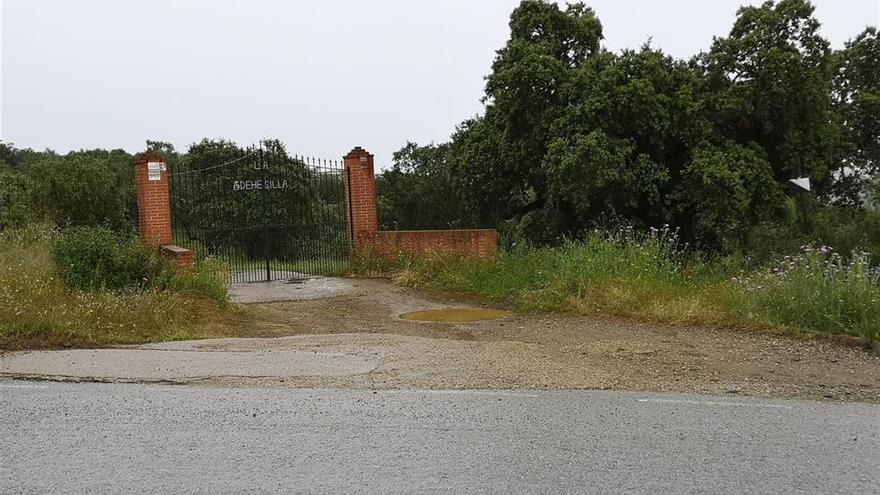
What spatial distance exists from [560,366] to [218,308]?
18.8 ft

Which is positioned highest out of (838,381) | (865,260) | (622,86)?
(622,86)

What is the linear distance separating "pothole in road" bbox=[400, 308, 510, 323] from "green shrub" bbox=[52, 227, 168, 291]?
12.6 feet

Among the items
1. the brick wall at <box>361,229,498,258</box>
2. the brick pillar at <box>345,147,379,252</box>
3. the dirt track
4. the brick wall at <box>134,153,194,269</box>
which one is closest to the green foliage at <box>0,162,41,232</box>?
the brick wall at <box>134,153,194,269</box>

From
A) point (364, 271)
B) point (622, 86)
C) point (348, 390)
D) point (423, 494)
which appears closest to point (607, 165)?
point (622, 86)

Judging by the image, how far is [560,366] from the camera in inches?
281

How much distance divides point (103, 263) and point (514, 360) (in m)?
6.23

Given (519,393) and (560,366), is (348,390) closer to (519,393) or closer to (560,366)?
(519,393)

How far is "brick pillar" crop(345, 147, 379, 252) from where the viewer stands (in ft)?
56.1

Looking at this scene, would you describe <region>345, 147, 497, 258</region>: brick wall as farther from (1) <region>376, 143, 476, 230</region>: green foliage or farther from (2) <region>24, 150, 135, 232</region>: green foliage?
(1) <region>376, 143, 476, 230</region>: green foliage

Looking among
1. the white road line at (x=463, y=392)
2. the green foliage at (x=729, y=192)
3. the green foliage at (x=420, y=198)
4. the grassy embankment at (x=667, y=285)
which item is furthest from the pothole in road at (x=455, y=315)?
the green foliage at (x=420, y=198)

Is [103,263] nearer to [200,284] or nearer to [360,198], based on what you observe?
[200,284]

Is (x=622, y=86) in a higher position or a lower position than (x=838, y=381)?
higher

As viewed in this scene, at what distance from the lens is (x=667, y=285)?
36.0 feet

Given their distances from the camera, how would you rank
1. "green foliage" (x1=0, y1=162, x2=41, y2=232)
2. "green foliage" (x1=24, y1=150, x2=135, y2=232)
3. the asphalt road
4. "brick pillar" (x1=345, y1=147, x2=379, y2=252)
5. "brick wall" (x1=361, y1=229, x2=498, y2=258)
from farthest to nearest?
"green foliage" (x1=24, y1=150, x2=135, y2=232) → "green foliage" (x1=0, y1=162, x2=41, y2=232) → "brick pillar" (x1=345, y1=147, x2=379, y2=252) → "brick wall" (x1=361, y1=229, x2=498, y2=258) → the asphalt road
